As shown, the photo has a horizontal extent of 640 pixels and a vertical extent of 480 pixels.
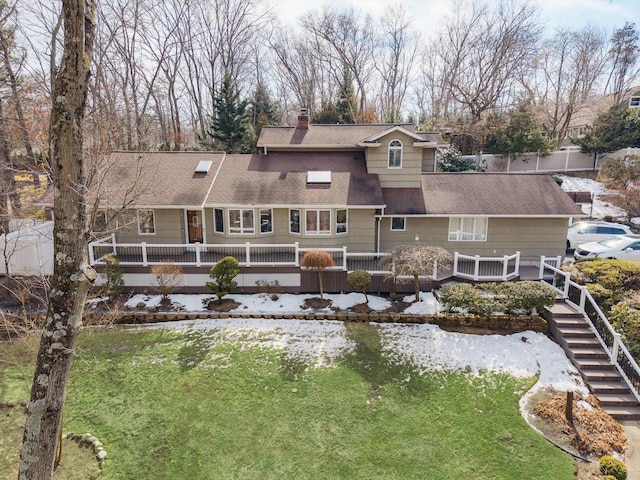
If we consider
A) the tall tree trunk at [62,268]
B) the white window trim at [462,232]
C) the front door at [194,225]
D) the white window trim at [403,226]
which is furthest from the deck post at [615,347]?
the front door at [194,225]

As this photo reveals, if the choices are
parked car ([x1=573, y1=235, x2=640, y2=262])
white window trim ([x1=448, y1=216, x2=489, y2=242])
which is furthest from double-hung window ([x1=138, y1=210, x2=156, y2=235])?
parked car ([x1=573, y1=235, x2=640, y2=262])

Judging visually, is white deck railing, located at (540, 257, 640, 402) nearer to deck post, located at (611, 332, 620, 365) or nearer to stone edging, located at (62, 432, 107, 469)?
deck post, located at (611, 332, 620, 365)

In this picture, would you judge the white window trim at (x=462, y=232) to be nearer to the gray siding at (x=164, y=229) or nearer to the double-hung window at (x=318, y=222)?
the double-hung window at (x=318, y=222)

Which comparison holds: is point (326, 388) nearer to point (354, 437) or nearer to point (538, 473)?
point (354, 437)

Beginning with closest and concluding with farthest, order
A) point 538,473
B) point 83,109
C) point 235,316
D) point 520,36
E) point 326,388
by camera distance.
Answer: point 83,109
point 538,473
point 326,388
point 235,316
point 520,36

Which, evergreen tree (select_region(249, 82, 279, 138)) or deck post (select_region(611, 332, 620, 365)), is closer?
deck post (select_region(611, 332, 620, 365))

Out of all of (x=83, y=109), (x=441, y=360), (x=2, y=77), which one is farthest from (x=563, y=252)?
(x=2, y=77)

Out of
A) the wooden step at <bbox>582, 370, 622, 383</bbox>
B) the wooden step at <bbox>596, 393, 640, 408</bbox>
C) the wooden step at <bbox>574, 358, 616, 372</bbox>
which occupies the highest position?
the wooden step at <bbox>574, 358, 616, 372</bbox>
